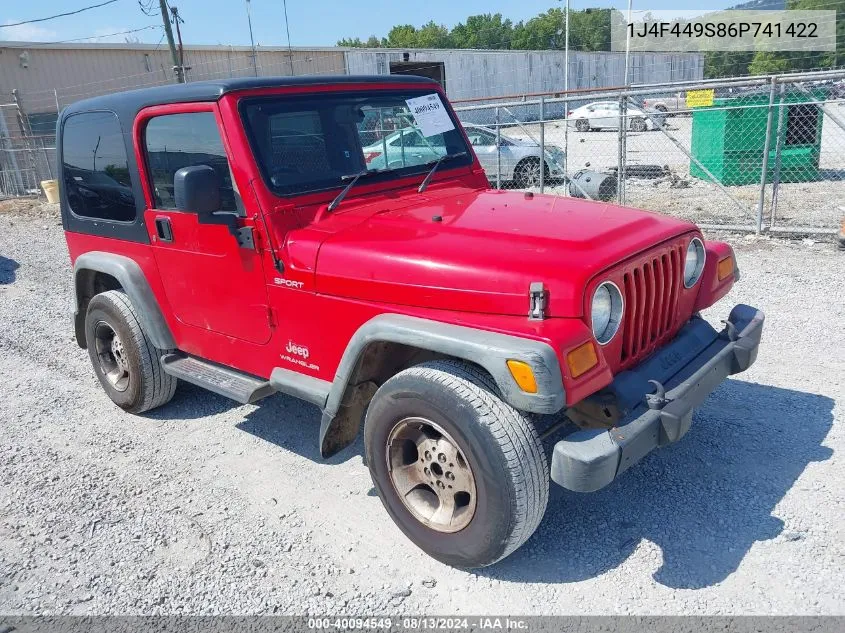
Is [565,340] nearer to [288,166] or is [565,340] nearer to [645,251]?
[645,251]

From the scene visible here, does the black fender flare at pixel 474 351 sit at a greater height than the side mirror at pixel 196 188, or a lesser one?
lesser

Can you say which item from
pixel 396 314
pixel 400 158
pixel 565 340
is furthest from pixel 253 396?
pixel 565 340

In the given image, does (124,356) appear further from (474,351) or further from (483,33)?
(483,33)

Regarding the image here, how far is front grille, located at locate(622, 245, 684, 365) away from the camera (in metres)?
2.85

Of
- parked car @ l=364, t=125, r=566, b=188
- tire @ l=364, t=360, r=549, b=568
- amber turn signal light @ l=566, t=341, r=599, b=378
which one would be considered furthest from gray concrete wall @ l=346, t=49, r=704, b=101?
amber turn signal light @ l=566, t=341, r=599, b=378

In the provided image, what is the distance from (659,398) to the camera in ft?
8.86

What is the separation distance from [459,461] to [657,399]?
0.85 m

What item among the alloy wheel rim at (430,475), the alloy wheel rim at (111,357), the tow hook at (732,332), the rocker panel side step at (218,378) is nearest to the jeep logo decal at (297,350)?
the rocker panel side step at (218,378)

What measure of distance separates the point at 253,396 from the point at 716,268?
2.56m

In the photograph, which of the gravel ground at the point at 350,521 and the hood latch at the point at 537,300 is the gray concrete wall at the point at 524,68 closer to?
the gravel ground at the point at 350,521

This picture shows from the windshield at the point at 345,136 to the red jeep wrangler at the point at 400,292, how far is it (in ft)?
0.04

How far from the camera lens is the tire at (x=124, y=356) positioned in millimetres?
4332

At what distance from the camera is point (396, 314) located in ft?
9.42

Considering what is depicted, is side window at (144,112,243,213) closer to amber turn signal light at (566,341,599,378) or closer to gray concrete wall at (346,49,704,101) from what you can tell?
amber turn signal light at (566,341,599,378)
